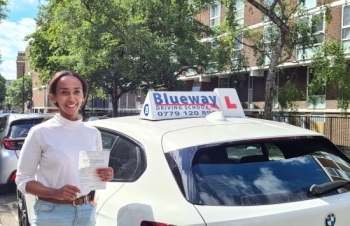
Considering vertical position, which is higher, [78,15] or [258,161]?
[78,15]

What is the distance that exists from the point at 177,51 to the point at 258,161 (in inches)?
499

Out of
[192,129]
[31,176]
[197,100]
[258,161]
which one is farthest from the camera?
[197,100]

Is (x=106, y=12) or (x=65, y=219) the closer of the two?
(x=65, y=219)

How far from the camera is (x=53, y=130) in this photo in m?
2.23

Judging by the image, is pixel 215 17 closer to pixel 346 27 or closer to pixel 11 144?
pixel 346 27

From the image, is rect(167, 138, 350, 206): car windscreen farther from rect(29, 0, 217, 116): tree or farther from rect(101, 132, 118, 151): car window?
rect(29, 0, 217, 116): tree

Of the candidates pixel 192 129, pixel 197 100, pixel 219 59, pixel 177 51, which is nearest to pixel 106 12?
pixel 177 51

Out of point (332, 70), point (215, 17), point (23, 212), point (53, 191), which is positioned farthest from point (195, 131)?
point (215, 17)

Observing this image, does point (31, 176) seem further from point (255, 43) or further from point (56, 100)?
point (255, 43)

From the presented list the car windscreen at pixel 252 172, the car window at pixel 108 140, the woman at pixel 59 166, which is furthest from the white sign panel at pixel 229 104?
the woman at pixel 59 166

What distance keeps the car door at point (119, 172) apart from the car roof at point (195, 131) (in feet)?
0.29

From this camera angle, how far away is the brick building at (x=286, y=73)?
1883 centimetres

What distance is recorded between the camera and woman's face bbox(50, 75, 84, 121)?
227cm

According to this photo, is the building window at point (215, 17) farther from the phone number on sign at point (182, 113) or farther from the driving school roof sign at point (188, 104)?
the phone number on sign at point (182, 113)
